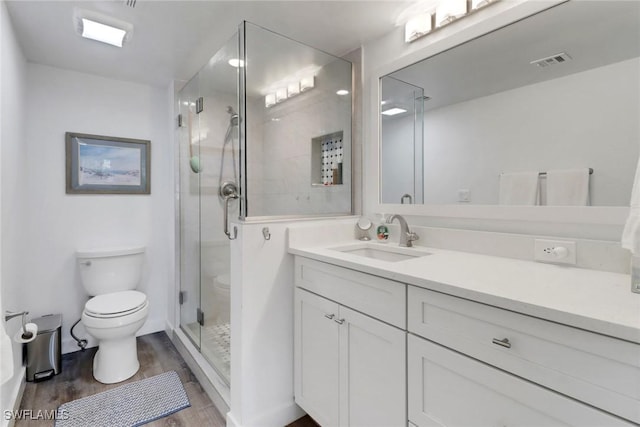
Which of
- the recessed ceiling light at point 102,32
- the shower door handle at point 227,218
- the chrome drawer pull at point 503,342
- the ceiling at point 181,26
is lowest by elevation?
the chrome drawer pull at point 503,342

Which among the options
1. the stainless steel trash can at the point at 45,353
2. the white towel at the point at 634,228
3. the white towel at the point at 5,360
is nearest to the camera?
the white towel at the point at 634,228

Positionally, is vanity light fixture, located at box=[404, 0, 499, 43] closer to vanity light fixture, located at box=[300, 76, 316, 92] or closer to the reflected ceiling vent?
the reflected ceiling vent

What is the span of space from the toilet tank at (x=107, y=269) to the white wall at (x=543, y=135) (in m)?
2.27

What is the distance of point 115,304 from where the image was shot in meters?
2.05

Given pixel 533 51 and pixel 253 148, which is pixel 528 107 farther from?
pixel 253 148

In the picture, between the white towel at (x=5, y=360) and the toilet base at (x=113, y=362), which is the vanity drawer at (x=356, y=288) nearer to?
the white towel at (x=5, y=360)

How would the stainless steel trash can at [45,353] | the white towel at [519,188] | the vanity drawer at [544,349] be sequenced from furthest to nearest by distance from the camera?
the stainless steel trash can at [45,353] < the white towel at [519,188] < the vanity drawer at [544,349]

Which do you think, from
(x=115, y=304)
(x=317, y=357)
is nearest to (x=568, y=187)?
(x=317, y=357)

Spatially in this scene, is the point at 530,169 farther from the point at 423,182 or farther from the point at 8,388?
the point at 8,388

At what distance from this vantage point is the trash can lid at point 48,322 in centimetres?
207

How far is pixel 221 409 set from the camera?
66.1 inches

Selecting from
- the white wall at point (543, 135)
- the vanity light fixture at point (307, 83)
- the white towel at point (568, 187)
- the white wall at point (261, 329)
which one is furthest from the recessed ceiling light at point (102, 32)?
the white towel at point (568, 187)

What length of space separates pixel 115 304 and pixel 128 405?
637 millimetres

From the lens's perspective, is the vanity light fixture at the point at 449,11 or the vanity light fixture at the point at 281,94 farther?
the vanity light fixture at the point at 281,94
